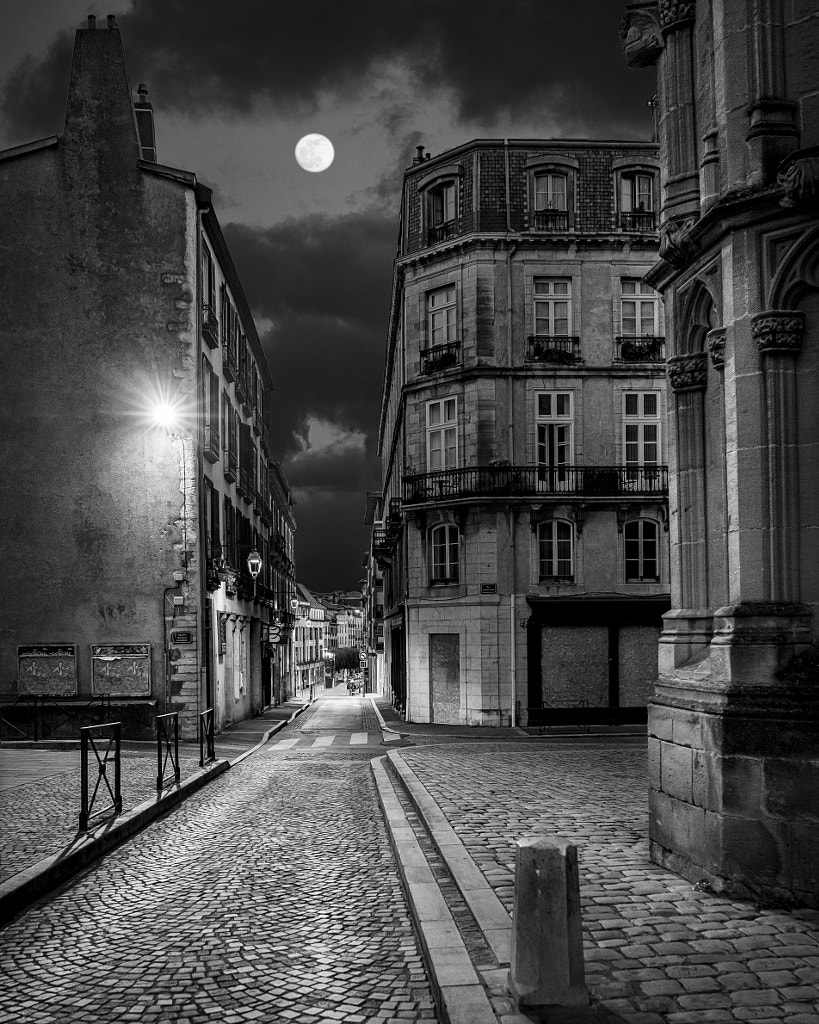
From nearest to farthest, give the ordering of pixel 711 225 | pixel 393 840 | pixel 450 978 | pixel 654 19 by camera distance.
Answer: pixel 450 978 → pixel 711 225 → pixel 654 19 → pixel 393 840

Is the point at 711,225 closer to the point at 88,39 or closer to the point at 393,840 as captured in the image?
the point at 393,840

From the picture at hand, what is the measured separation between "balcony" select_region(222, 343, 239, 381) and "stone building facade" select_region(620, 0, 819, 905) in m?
20.8

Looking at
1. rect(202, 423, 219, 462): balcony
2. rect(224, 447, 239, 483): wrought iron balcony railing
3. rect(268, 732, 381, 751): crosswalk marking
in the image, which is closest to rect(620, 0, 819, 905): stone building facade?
rect(268, 732, 381, 751): crosswalk marking

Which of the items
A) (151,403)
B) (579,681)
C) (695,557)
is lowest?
(579,681)

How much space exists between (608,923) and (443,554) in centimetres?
2232

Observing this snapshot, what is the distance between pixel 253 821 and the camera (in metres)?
10.8

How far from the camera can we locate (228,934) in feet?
20.9

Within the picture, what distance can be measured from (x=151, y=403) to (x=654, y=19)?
15.7 metres

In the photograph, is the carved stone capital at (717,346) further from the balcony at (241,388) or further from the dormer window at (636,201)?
the balcony at (241,388)

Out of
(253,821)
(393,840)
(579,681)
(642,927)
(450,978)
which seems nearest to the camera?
(450,978)

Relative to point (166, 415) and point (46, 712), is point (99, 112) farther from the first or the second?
point (46, 712)

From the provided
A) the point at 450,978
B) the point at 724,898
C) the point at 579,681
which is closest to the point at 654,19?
the point at 724,898

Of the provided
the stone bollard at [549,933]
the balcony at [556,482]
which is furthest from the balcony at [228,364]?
→ the stone bollard at [549,933]

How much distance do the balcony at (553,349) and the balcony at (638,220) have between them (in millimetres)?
3809
